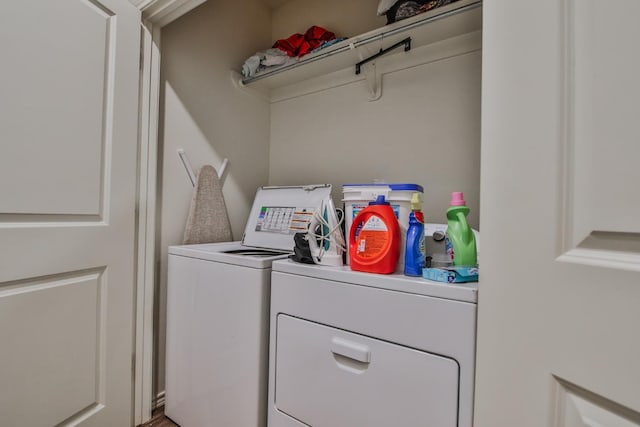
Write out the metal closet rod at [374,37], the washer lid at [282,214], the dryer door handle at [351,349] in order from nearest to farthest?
1. the dryer door handle at [351,349]
2. the metal closet rod at [374,37]
3. the washer lid at [282,214]

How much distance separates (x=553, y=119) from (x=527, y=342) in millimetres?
417

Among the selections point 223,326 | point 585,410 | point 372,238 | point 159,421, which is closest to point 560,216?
point 585,410

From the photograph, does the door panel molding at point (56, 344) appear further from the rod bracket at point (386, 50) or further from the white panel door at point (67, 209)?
the rod bracket at point (386, 50)

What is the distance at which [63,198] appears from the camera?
1.15 metres

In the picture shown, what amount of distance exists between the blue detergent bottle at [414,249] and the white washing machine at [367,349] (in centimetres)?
4

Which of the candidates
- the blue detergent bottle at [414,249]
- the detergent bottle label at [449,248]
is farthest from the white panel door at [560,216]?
the detergent bottle label at [449,248]

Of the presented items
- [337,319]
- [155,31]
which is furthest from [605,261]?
[155,31]

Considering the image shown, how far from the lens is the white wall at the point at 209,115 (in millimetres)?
1656

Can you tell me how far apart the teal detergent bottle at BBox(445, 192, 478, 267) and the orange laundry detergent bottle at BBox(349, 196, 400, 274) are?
18cm

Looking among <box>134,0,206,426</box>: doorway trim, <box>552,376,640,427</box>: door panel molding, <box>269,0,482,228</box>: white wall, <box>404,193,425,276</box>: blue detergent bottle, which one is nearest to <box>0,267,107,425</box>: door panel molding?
<box>134,0,206,426</box>: doorway trim

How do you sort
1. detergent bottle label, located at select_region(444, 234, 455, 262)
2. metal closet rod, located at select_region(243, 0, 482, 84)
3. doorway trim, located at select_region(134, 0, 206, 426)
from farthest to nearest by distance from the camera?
1. doorway trim, located at select_region(134, 0, 206, 426)
2. metal closet rod, located at select_region(243, 0, 482, 84)
3. detergent bottle label, located at select_region(444, 234, 455, 262)

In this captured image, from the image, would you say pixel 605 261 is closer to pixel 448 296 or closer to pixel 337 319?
pixel 448 296

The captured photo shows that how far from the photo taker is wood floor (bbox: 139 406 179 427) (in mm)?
1498

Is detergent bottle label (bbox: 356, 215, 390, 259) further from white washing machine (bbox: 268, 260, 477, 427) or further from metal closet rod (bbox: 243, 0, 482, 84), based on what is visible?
metal closet rod (bbox: 243, 0, 482, 84)
